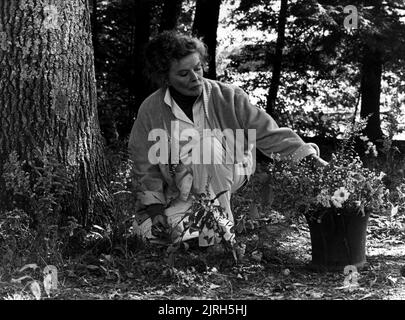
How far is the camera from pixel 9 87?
411 centimetres

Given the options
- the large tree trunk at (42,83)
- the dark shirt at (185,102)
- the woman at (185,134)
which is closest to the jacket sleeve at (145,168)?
the woman at (185,134)

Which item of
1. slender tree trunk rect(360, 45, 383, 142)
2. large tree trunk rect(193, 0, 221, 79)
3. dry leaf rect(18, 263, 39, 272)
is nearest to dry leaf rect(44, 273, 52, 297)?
dry leaf rect(18, 263, 39, 272)

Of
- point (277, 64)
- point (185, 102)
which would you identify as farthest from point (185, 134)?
point (277, 64)

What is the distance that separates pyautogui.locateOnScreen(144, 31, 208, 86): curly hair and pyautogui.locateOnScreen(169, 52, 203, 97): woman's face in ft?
0.10

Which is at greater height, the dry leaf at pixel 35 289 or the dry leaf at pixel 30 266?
the dry leaf at pixel 30 266

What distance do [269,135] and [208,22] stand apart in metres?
5.14

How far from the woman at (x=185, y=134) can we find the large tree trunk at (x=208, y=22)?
469 centimetres

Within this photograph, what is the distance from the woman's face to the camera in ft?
14.1

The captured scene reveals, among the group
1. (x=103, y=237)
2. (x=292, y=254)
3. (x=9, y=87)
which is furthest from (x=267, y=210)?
(x=9, y=87)

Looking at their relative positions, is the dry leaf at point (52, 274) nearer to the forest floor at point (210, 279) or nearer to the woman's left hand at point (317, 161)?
the forest floor at point (210, 279)

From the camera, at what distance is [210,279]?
3727 millimetres

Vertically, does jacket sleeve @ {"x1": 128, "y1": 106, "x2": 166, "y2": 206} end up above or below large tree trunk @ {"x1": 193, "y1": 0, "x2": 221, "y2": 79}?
below

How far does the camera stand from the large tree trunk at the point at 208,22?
9.11m

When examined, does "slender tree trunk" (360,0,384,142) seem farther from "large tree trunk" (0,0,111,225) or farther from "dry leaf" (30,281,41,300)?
"dry leaf" (30,281,41,300)
